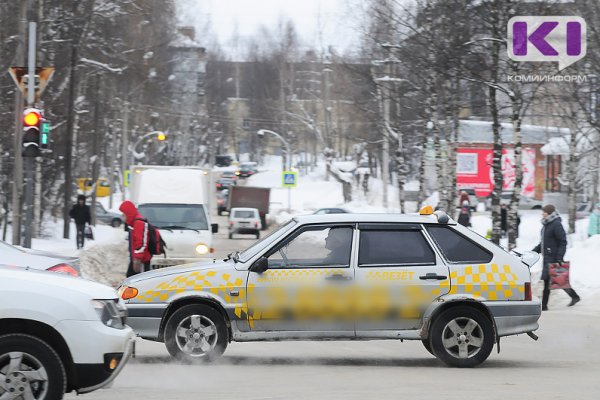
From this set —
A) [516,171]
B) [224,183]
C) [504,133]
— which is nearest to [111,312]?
[516,171]

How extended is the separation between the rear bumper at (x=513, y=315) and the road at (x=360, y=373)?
392 millimetres

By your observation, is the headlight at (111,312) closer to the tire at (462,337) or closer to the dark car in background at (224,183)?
the tire at (462,337)

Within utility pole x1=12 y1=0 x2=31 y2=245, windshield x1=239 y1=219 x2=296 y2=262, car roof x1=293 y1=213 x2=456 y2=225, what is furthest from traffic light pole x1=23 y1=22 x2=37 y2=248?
car roof x1=293 y1=213 x2=456 y2=225

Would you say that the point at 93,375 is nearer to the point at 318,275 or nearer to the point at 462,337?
the point at 318,275

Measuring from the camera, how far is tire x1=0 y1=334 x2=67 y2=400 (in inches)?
277

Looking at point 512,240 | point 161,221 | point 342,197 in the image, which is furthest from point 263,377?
point 342,197

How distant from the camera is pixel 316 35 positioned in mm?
72062

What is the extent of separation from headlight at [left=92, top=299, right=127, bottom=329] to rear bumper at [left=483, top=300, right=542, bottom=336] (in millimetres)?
4405

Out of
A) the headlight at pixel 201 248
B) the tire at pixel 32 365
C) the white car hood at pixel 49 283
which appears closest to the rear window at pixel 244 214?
the headlight at pixel 201 248

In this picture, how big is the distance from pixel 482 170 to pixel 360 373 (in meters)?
60.4

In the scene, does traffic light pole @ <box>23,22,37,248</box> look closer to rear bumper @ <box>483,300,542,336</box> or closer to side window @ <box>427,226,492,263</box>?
side window @ <box>427,226,492,263</box>

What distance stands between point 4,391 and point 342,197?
75604 millimetres

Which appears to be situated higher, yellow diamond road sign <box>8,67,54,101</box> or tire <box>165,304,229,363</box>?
yellow diamond road sign <box>8,67,54,101</box>

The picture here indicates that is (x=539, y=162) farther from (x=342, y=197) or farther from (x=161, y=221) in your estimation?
(x=161, y=221)
